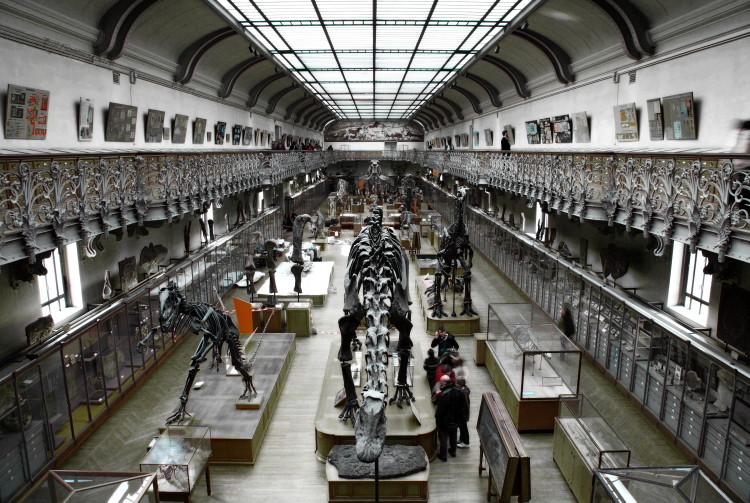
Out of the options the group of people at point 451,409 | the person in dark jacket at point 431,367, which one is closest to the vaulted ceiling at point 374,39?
the group of people at point 451,409

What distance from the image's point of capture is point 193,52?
1599cm

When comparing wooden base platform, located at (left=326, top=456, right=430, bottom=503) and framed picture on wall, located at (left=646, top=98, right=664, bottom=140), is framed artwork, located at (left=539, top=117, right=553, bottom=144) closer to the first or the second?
framed picture on wall, located at (left=646, top=98, right=664, bottom=140)

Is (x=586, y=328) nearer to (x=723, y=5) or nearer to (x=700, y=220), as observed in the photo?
(x=700, y=220)

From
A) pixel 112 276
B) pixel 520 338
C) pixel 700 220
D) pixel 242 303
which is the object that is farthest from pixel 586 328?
pixel 112 276

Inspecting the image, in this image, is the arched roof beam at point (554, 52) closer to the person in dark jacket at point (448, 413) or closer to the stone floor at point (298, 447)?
the stone floor at point (298, 447)

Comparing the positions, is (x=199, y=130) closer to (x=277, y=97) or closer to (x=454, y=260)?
(x=454, y=260)

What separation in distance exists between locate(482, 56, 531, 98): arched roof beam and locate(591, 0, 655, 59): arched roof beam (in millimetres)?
8177

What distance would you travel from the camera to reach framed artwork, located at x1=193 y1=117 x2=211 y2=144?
1789cm

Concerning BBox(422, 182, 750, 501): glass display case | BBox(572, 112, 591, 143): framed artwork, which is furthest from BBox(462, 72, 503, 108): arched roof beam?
BBox(422, 182, 750, 501): glass display case

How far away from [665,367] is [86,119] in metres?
12.8

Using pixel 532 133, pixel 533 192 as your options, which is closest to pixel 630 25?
pixel 533 192

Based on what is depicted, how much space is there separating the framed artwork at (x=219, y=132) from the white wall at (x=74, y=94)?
9.01ft

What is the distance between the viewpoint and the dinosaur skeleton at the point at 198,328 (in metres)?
7.61

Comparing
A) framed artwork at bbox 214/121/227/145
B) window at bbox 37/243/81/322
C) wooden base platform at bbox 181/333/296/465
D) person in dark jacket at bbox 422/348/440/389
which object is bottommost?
wooden base platform at bbox 181/333/296/465
